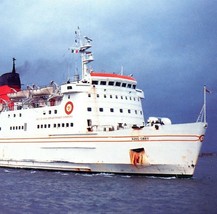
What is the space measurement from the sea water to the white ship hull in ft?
2.10

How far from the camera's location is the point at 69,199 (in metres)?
18.2

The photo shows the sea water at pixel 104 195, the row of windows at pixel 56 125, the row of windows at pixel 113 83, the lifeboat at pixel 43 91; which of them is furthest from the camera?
the lifeboat at pixel 43 91

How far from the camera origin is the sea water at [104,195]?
16.4 metres

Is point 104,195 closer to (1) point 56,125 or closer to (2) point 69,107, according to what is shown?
(2) point 69,107

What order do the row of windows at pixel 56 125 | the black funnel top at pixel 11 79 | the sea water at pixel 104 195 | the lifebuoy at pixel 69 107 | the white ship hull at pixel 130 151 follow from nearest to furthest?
1. the sea water at pixel 104 195
2. the white ship hull at pixel 130 151
3. the row of windows at pixel 56 125
4. the lifebuoy at pixel 69 107
5. the black funnel top at pixel 11 79

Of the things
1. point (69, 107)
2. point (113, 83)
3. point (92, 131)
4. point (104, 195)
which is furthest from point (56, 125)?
point (104, 195)

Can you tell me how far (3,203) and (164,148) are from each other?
9.64 m

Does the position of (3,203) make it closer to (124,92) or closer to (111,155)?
(111,155)

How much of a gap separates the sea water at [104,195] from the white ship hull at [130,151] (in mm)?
641

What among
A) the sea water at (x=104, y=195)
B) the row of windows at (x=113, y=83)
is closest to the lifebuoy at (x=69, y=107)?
the row of windows at (x=113, y=83)

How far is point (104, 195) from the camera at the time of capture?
18.9 meters

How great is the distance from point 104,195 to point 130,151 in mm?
5103

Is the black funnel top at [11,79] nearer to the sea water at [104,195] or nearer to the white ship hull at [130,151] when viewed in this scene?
the white ship hull at [130,151]

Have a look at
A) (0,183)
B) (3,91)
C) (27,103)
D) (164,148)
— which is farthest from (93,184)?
(3,91)
